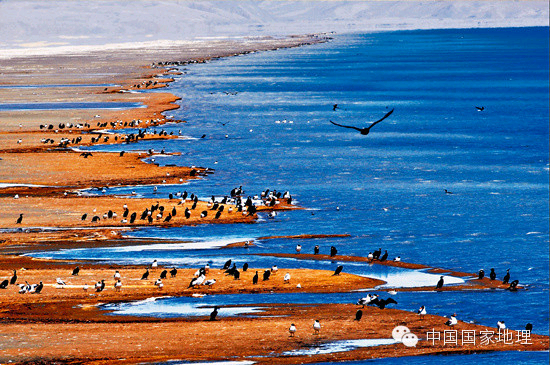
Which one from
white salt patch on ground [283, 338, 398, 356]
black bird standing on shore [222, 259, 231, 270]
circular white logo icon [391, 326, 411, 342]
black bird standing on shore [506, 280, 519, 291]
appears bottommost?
white salt patch on ground [283, 338, 398, 356]

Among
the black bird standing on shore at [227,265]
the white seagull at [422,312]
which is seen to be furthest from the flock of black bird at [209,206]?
the white seagull at [422,312]

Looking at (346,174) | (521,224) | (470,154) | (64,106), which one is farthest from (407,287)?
(64,106)

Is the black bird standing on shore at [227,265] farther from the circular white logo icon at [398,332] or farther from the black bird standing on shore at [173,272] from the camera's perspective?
the circular white logo icon at [398,332]

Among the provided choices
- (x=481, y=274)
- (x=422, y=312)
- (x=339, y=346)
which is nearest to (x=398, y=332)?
(x=422, y=312)

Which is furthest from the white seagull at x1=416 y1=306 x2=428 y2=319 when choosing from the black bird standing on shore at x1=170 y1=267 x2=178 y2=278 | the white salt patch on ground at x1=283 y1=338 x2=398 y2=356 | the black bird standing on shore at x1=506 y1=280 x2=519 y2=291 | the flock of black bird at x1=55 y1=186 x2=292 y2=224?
the flock of black bird at x1=55 y1=186 x2=292 y2=224

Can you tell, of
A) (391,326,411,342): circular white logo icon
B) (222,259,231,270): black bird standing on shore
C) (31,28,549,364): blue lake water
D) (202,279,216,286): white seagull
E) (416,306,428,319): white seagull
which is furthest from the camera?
(31,28,549,364): blue lake water

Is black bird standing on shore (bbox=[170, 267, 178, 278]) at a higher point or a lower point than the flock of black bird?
lower

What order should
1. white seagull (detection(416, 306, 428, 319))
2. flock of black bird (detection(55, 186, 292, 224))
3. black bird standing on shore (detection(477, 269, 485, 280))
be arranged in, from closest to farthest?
1. white seagull (detection(416, 306, 428, 319))
2. black bird standing on shore (detection(477, 269, 485, 280))
3. flock of black bird (detection(55, 186, 292, 224))

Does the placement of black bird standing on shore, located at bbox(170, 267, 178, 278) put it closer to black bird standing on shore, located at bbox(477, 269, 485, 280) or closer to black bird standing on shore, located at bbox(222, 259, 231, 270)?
black bird standing on shore, located at bbox(222, 259, 231, 270)

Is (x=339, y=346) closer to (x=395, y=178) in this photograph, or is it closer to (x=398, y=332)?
Result: (x=398, y=332)
